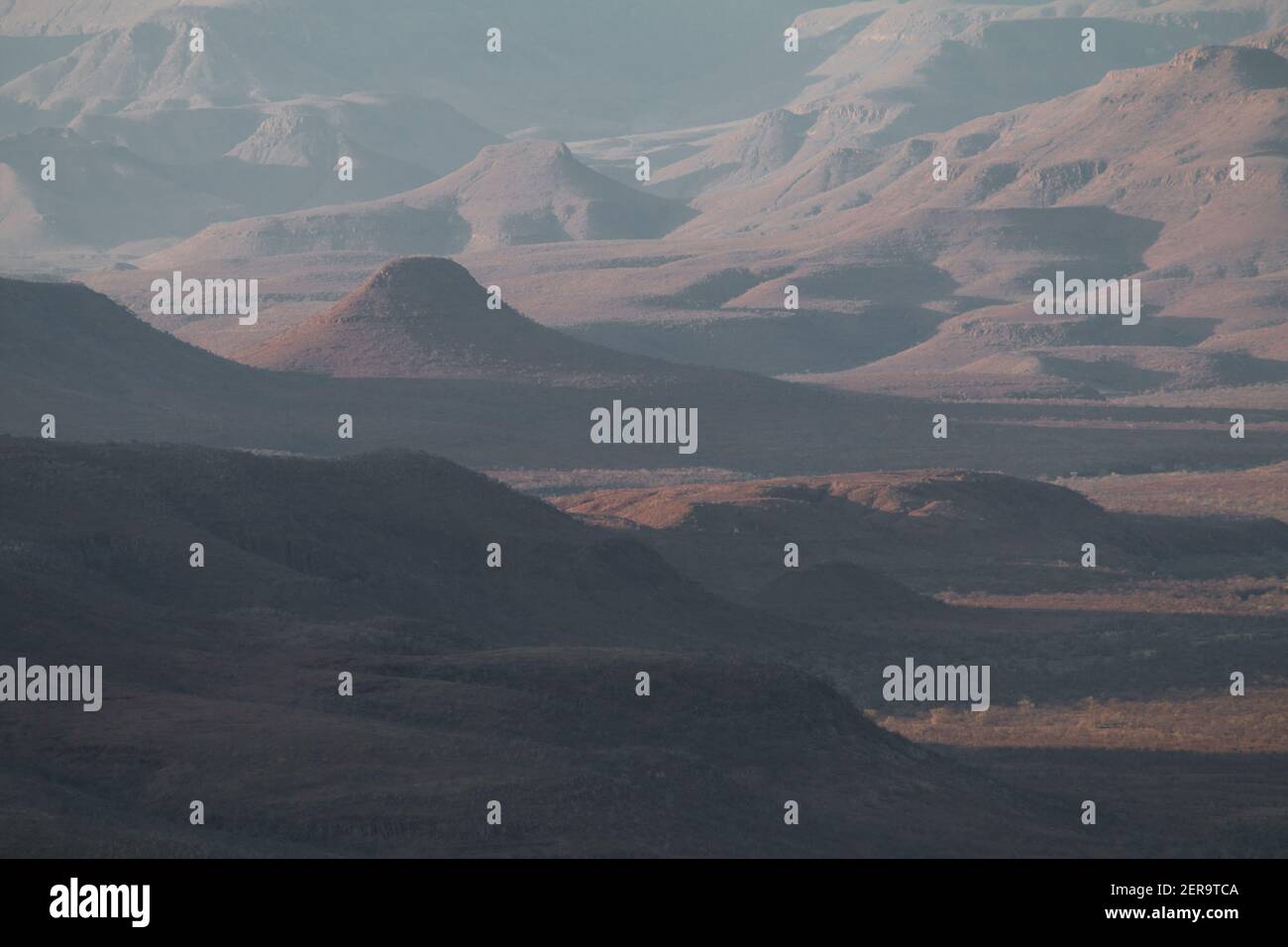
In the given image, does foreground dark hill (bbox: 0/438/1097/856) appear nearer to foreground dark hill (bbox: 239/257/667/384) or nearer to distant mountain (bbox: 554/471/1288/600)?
distant mountain (bbox: 554/471/1288/600)

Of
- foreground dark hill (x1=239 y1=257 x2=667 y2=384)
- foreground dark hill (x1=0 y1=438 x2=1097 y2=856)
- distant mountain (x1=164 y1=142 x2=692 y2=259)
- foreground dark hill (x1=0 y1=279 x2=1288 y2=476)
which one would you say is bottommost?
foreground dark hill (x1=0 y1=438 x2=1097 y2=856)

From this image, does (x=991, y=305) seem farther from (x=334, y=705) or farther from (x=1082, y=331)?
(x=334, y=705)

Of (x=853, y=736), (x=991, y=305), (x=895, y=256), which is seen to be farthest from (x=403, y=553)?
(x=895, y=256)

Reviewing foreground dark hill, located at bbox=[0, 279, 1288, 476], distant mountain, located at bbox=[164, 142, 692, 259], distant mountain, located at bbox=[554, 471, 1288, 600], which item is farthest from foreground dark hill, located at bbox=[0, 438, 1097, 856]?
distant mountain, located at bbox=[164, 142, 692, 259]

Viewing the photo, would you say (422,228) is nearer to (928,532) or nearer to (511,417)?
(511,417)
